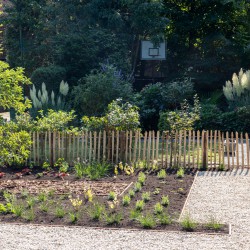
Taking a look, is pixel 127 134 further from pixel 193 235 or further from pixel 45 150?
pixel 193 235

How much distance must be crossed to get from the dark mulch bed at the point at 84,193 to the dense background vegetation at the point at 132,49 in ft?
27.5

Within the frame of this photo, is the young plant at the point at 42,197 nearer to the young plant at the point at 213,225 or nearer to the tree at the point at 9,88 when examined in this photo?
the tree at the point at 9,88

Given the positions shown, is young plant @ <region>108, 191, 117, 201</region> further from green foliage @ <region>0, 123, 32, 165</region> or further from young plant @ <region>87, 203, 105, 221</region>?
green foliage @ <region>0, 123, 32, 165</region>

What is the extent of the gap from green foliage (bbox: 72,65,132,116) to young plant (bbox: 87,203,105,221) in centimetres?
1191

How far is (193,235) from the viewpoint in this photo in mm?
8953

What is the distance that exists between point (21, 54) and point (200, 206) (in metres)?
21.1

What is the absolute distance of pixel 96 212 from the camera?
10.1m

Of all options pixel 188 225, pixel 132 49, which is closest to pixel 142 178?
pixel 188 225

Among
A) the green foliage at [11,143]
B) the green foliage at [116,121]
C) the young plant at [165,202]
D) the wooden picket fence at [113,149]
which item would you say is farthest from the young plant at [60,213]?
the green foliage at [116,121]

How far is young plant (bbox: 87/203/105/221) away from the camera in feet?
33.0

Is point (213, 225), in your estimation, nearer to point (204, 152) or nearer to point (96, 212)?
point (96, 212)

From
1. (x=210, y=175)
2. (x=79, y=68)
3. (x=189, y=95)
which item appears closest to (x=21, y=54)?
(x=79, y=68)

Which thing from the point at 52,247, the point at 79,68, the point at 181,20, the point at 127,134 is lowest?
the point at 52,247

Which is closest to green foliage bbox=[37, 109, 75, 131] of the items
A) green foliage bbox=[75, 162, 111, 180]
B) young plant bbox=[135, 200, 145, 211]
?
green foliage bbox=[75, 162, 111, 180]
